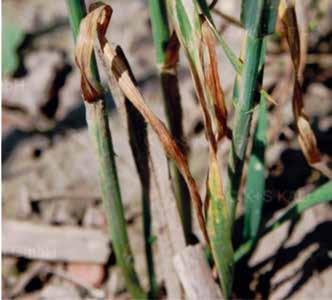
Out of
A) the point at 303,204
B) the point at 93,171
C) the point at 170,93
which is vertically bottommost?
the point at 93,171

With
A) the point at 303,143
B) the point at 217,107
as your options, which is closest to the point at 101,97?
the point at 217,107

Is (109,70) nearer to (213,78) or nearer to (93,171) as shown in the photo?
(213,78)

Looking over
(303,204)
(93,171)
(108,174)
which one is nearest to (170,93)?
(108,174)

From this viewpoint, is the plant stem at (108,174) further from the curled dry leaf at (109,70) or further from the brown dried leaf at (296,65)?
the brown dried leaf at (296,65)

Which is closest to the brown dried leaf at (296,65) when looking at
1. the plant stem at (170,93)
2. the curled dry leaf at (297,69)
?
the curled dry leaf at (297,69)

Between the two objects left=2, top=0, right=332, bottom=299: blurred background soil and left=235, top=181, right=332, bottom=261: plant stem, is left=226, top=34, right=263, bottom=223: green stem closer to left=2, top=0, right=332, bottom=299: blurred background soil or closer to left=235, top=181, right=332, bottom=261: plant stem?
left=235, top=181, right=332, bottom=261: plant stem
